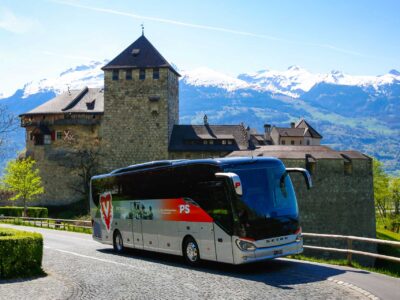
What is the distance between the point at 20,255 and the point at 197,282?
215 inches

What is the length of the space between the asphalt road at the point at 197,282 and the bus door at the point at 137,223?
77.0 inches

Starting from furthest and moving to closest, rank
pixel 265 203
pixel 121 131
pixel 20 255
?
1. pixel 121 131
2. pixel 265 203
3. pixel 20 255

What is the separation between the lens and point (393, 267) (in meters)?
39.0

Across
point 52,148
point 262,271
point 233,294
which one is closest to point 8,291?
point 233,294

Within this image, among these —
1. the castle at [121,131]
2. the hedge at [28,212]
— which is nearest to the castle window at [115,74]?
the castle at [121,131]

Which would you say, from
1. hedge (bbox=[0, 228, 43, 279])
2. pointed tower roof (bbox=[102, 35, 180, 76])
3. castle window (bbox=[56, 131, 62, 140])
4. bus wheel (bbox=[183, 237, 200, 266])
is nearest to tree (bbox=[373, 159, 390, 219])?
pointed tower roof (bbox=[102, 35, 180, 76])

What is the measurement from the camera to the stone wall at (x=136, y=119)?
55719 mm

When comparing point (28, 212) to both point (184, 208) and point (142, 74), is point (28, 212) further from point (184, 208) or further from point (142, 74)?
point (184, 208)

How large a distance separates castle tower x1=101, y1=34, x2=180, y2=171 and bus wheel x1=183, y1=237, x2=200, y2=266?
38.5m

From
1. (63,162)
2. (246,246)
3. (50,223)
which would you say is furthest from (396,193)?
(246,246)

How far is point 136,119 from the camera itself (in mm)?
56438

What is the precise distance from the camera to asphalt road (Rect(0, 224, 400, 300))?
38.6 feet

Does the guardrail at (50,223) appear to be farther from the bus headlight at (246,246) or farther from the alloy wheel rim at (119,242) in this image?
the bus headlight at (246,246)

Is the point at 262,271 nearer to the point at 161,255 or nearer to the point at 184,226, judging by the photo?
the point at 184,226
